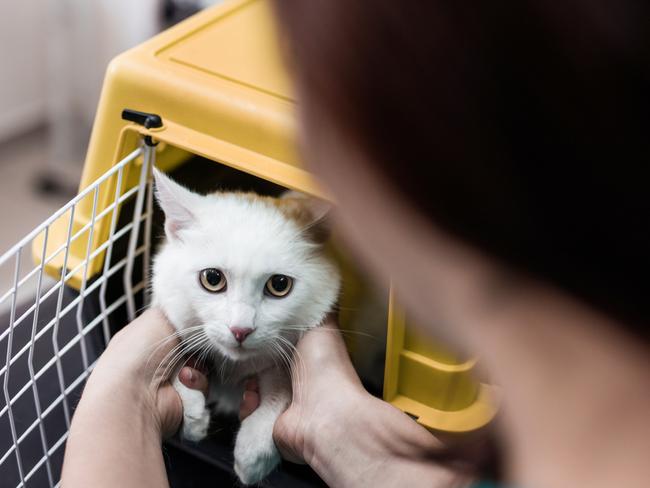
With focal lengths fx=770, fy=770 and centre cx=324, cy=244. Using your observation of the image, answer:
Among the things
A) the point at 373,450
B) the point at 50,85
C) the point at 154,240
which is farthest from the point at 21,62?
the point at 373,450

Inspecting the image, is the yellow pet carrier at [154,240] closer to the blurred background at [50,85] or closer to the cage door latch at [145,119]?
the cage door latch at [145,119]

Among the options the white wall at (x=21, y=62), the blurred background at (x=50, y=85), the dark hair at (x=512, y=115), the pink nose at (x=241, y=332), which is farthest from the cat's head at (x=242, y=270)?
the white wall at (x=21, y=62)

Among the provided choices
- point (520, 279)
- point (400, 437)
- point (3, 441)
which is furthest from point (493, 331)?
point (3, 441)

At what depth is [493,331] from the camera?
364mm

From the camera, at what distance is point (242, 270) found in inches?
31.9

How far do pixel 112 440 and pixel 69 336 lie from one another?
252mm

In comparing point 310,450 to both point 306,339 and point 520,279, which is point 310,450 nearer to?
point 306,339

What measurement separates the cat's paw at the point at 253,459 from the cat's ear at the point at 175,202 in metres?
0.24

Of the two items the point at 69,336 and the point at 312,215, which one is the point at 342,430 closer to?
the point at 312,215

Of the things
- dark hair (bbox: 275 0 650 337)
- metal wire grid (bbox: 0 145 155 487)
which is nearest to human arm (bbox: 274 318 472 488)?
metal wire grid (bbox: 0 145 155 487)

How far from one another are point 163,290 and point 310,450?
0.79 ft

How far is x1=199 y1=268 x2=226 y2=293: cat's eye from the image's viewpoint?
83 cm

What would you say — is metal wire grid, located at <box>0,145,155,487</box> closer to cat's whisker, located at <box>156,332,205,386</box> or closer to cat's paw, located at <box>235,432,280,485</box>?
cat's whisker, located at <box>156,332,205,386</box>

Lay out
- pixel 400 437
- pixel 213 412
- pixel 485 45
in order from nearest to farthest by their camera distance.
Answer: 1. pixel 485 45
2. pixel 400 437
3. pixel 213 412
